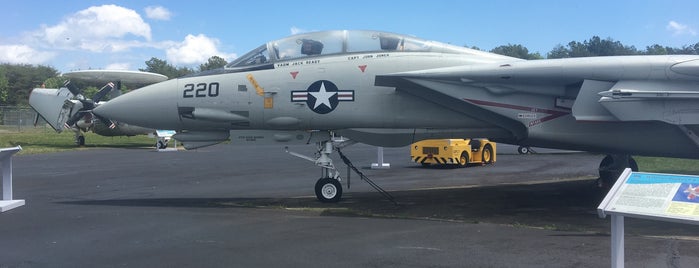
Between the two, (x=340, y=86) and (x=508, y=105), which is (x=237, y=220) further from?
(x=508, y=105)

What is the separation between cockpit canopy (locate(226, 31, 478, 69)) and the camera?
9914 mm

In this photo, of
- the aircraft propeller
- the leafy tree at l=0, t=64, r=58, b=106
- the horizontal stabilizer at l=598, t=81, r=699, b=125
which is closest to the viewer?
the horizontal stabilizer at l=598, t=81, r=699, b=125

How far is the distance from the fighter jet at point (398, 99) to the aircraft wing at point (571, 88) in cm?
2

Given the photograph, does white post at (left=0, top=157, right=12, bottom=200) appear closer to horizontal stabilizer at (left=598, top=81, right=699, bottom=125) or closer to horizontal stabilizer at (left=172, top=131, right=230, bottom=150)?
horizontal stabilizer at (left=172, top=131, right=230, bottom=150)

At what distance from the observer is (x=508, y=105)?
911cm

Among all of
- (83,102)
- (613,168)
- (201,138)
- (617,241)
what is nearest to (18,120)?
(83,102)

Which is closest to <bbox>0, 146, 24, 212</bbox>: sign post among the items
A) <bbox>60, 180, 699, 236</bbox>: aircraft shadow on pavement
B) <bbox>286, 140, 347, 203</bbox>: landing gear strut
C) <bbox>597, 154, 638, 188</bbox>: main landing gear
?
<bbox>60, 180, 699, 236</bbox>: aircraft shadow on pavement

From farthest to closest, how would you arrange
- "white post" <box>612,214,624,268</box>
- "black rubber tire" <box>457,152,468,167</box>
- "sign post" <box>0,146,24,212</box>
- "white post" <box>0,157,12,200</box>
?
1. "black rubber tire" <box>457,152,468,167</box>
2. "white post" <box>0,157,12,200</box>
3. "sign post" <box>0,146,24,212</box>
4. "white post" <box>612,214,624,268</box>

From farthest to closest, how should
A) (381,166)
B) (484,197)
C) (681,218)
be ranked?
(381,166)
(484,197)
(681,218)

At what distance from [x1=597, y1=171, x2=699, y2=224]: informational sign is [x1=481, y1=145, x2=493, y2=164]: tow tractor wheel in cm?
1589

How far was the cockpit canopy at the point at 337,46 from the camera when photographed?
991cm

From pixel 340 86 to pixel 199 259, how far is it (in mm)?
4585

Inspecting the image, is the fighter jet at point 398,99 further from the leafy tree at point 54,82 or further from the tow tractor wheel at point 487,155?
the leafy tree at point 54,82

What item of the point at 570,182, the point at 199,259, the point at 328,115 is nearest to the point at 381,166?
the point at 570,182
